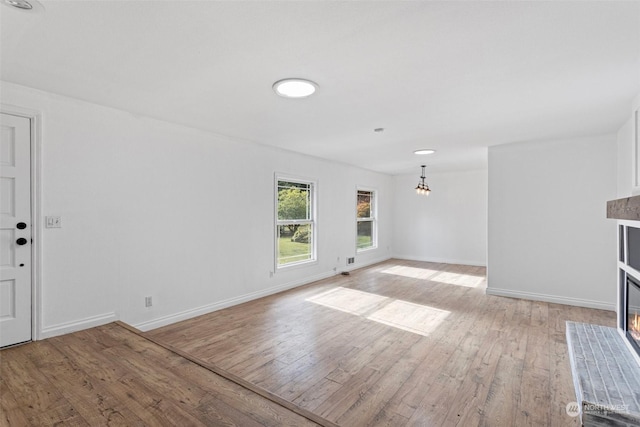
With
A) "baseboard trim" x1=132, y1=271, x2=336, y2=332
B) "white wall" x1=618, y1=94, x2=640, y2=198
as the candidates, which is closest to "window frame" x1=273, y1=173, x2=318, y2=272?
"baseboard trim" x1=132, y1=271, x2=336, y2=332

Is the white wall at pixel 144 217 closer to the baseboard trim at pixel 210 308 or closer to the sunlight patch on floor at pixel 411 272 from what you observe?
the baseboard trim at pixel 210 308

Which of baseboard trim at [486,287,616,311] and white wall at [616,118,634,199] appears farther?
baseboard trim at [486,287,616,311]

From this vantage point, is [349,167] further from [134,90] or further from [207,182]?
[134,90]

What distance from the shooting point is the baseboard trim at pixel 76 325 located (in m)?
2.73

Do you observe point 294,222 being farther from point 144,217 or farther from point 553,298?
point 553,298

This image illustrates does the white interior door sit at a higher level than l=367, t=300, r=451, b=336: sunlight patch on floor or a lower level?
higher

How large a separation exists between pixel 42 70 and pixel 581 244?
6392 millimetres

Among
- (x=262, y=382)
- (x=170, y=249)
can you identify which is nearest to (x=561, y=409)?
(x=262, y=382)

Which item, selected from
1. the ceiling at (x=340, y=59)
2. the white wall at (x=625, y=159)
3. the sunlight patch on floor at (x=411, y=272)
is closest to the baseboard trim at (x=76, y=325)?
the ceiling at (x=340, y=59)

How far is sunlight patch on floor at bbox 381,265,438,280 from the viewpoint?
6426 millimetres

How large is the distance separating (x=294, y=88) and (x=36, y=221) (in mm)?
2550

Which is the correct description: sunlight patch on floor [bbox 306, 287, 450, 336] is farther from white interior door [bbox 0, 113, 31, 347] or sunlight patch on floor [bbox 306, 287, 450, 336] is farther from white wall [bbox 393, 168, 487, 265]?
white wall [bbox 393, 168, 487, 265]

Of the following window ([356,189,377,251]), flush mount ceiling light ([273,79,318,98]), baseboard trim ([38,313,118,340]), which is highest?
flush mount ceiling light ([273,79,318,98])

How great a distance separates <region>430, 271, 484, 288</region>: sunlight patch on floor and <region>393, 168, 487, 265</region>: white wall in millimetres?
1435
